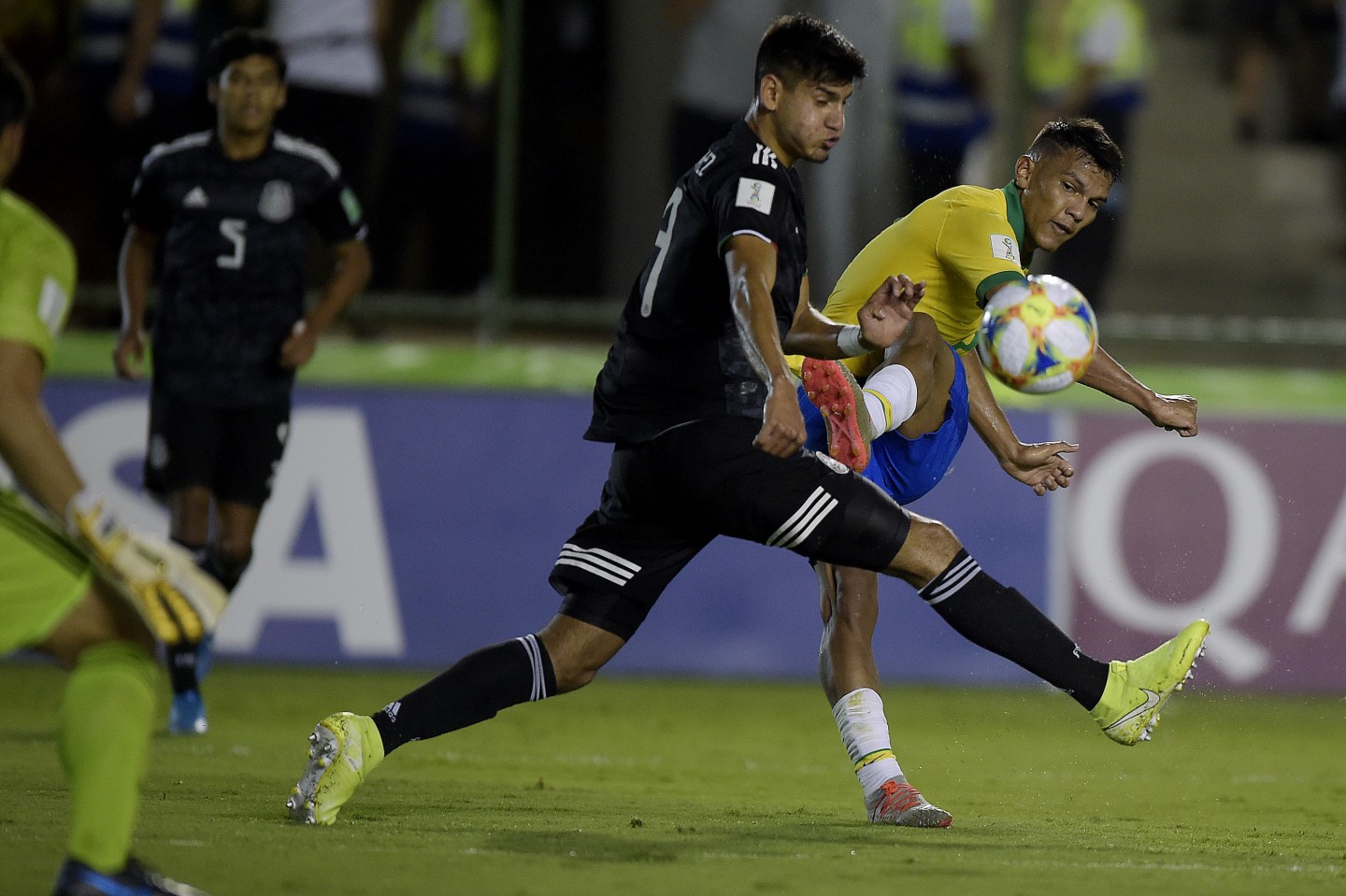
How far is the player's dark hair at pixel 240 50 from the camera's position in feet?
25.8

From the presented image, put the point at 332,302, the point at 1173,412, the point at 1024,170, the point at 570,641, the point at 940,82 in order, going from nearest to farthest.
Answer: the point at 570,641 → the point at 1173,412 → the point at 1024,170 → the point at 332,302 → the point at 940,82

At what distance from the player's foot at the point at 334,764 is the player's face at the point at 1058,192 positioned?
8.49 feet

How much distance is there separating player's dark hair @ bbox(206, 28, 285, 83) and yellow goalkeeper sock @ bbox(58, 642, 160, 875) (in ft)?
14.9

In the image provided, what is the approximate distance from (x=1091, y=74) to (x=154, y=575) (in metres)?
8.65

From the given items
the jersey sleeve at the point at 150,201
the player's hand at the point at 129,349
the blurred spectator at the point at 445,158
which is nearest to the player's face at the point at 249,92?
the jersey sleeve at the point at 150,201

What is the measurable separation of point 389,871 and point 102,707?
94cm

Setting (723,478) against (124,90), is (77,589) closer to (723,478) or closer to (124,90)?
(723,478)

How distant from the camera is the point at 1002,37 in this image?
1108 centimetres

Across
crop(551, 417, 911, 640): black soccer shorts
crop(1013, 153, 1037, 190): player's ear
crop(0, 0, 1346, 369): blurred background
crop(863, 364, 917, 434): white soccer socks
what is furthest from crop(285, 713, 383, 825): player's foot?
crop(0, 0, 1346, 369): blurred background

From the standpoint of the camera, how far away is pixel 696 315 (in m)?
5.14

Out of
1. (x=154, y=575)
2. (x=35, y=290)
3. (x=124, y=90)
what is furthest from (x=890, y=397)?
(x=124, y=90)

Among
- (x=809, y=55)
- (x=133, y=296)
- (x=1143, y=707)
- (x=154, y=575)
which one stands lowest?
(x=1143, y=707)

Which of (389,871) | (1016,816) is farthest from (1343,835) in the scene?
(389,871)

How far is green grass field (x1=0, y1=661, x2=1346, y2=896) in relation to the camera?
4547mm
